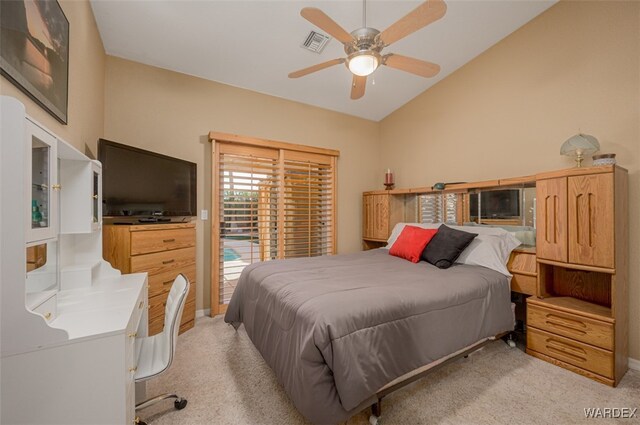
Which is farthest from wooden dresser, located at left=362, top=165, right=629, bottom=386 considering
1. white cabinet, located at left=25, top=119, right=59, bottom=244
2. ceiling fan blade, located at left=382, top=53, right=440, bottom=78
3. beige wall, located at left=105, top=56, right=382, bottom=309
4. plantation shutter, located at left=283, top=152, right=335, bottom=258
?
white cabinet, located at left=25, top=119, right=59, bottom=244

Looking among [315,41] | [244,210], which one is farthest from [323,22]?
[244,210]

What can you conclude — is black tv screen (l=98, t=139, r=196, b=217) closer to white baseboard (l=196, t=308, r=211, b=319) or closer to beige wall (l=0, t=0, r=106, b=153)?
beige wall (l=0, t=0, r=106, b=153)

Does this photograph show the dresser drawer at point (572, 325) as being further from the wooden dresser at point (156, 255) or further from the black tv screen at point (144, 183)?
the black tv screen at point (144, 183)

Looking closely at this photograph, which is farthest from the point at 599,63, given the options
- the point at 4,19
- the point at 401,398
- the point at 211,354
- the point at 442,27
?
the point at 211,354

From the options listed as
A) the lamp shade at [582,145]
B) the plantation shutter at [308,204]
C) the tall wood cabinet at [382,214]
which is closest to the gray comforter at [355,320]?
the lamp shade at [582,145]

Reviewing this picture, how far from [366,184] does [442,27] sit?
2.35 meters

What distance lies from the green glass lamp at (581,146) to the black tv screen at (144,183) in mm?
3674

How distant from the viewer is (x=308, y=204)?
3.80 m

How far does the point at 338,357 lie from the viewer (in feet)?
4.13

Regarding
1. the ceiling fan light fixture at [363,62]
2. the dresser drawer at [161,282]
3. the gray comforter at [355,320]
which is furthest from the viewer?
the dresser drawer at [161,282]

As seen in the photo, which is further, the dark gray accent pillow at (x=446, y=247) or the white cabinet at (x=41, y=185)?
the dark gray accent pillow at (x=446, y=247)

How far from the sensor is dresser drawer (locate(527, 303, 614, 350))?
1.84m

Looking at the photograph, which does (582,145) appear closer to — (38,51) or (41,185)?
(41,185)

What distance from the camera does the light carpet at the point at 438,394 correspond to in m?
1.55
